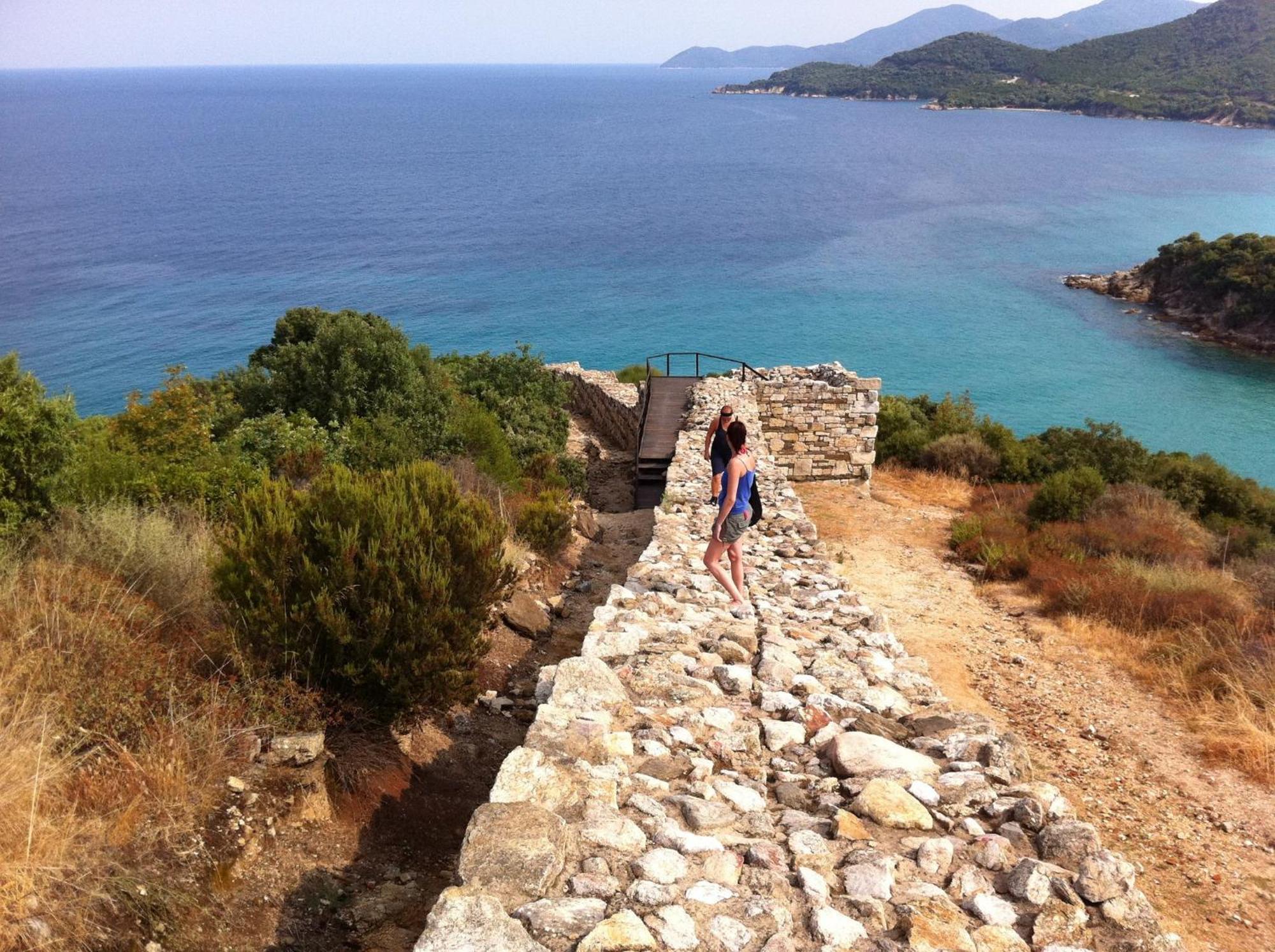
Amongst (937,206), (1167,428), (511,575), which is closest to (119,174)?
(937,206)

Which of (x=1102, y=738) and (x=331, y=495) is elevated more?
(x=331, y=495)

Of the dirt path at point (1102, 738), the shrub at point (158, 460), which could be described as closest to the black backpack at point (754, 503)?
the dirt path at point (1102, 738)

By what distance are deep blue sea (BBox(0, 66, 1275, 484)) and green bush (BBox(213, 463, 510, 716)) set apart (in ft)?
123

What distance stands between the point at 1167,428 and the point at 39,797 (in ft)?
150

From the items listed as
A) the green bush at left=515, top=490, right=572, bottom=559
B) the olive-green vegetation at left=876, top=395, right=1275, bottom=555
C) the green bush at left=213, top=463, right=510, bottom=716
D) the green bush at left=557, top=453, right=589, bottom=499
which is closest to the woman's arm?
the green bush at left=213, top=463, right=510, bottom=716

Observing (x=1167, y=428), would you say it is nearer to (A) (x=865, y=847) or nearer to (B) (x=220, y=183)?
(A) (x=865, y=847)

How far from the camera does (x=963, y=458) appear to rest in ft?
65.7

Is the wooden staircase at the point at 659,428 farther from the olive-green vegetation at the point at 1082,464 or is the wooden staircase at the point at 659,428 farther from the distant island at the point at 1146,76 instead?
the distant island at the point at 1146,76

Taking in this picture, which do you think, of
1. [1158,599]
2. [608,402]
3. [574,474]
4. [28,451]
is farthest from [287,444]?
[1158,599]

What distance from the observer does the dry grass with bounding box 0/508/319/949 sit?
146 inches

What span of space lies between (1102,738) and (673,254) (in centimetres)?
6369

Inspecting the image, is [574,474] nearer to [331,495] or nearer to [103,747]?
[331,495]

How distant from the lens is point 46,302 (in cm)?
5022

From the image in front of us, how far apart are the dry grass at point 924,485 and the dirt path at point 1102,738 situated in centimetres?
391
